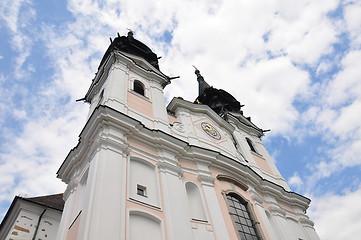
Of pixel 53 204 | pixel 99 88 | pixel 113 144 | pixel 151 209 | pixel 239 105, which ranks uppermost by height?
pixel 239 105

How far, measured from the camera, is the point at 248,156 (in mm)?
17000

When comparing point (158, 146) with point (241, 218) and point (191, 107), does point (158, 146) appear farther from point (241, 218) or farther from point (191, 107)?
point (191, 107)

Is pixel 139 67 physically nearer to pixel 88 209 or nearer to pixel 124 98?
pixel 124 98

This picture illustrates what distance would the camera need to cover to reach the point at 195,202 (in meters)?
11.2

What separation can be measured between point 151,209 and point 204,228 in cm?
191

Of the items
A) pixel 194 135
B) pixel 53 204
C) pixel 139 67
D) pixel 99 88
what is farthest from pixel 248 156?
pixel 53 204

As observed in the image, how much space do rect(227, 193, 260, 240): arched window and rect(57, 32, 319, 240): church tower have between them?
1.8 inches

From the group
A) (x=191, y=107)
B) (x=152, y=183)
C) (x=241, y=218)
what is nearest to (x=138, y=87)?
(x=191, y=107)

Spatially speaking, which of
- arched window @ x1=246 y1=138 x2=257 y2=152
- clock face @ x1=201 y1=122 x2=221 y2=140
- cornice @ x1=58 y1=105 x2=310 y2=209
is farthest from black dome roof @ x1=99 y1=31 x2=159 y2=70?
cornice @ x1=58 y1=105 x2=310 y2=209

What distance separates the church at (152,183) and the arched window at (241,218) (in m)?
0.04

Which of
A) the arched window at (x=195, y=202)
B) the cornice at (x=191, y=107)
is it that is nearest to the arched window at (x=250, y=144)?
the cornice at (x=191, y=107)

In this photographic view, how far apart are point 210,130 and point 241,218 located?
538cm

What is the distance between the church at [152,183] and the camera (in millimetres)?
8820

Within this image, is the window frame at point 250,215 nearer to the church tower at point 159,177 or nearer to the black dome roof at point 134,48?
the church tower at point 159,177
